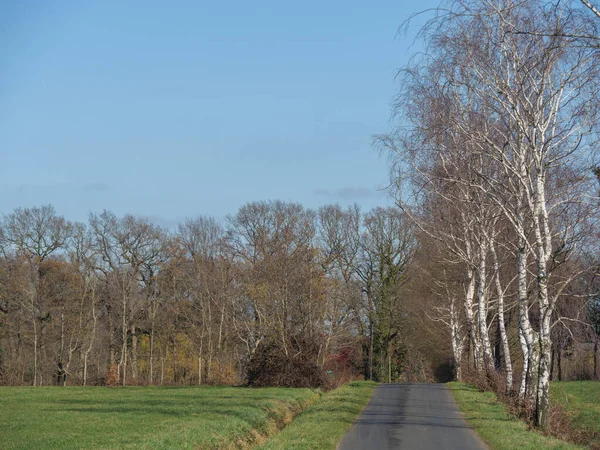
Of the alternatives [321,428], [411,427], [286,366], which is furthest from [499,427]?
[286,366]

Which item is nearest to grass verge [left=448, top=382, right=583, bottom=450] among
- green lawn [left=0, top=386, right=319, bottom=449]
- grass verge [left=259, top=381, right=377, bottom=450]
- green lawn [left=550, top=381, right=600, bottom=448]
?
green lawn [left=550, top=381, right=600, bottom=448]

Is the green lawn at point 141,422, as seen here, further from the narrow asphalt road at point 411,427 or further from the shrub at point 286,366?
the shrub at point 286,366

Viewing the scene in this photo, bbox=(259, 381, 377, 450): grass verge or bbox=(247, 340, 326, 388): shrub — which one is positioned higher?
bbox=(247, 340, 326, 388): shrub

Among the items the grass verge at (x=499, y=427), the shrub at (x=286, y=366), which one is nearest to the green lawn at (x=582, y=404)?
the grass verge at (x=499, y=427)

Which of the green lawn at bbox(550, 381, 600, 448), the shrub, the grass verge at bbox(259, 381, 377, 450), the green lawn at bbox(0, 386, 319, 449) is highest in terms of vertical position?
the shrub

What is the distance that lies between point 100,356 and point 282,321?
2979 cm

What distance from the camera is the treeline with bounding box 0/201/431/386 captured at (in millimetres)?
58188

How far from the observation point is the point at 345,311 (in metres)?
55.5

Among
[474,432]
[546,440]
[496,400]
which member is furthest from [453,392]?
[546,440]

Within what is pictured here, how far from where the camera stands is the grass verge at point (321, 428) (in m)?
16.1

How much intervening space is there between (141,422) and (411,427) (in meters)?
8.44

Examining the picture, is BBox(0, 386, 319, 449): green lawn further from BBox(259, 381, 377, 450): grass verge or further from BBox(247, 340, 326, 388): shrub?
BBox(247, 340, 326, 388): shrub

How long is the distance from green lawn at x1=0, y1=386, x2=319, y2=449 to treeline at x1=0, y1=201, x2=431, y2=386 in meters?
21.8

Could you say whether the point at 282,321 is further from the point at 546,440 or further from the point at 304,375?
the point at 546,440
